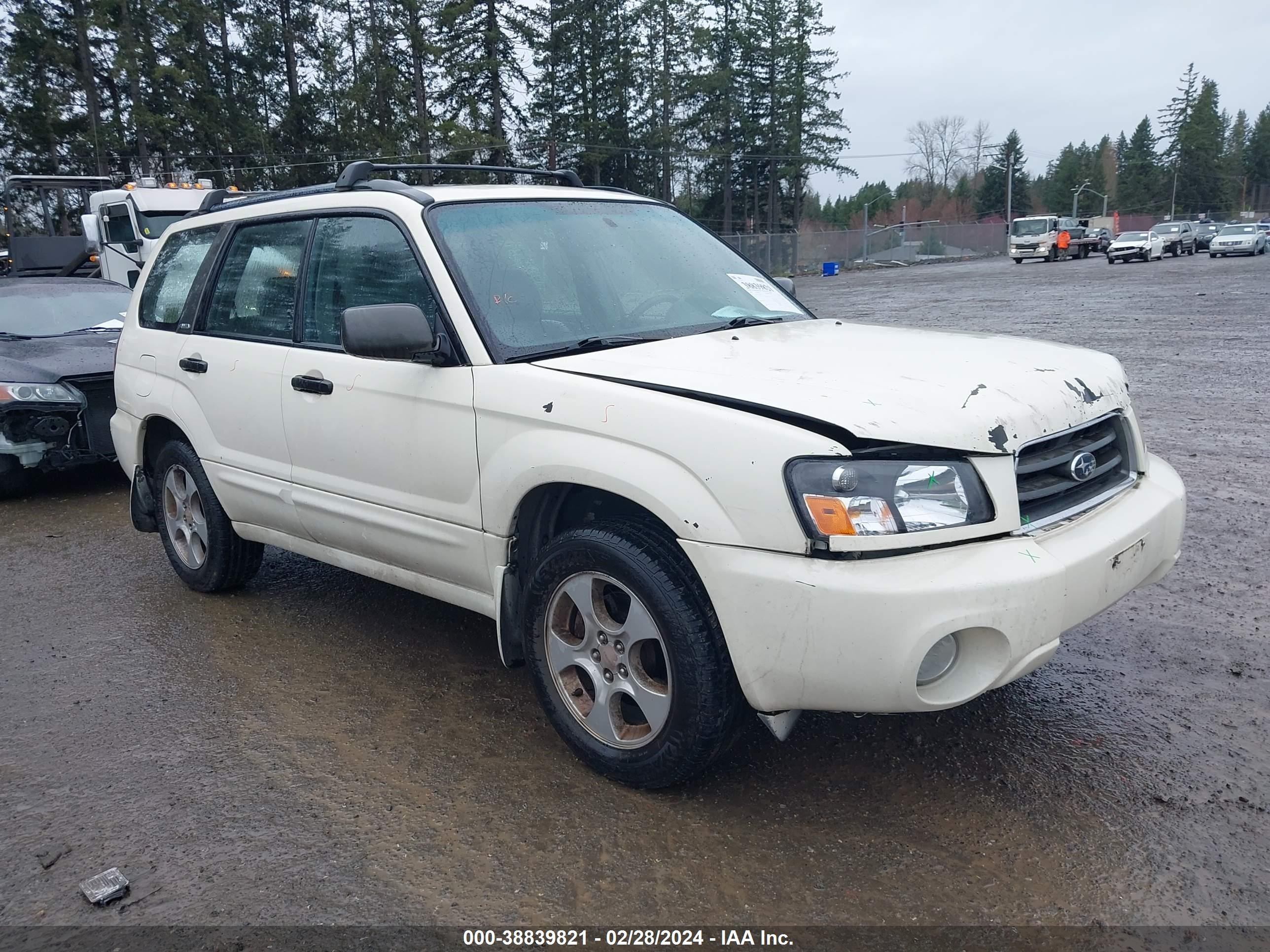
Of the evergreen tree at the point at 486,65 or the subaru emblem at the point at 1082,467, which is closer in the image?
the subaru emblem at the point at 1082,467

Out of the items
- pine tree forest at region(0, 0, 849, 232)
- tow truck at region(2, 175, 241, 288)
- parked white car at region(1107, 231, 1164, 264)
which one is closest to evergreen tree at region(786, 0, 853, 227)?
pine tree forest at region(0, 0, 849, 232)

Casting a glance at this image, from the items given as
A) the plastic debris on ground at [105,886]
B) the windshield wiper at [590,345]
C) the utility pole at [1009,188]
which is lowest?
the plastic debris on ground at [105,886]

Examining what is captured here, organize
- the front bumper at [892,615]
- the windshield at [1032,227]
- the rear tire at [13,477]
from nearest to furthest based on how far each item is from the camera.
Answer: the front bumper at [892,615]
the rear tire at [13,477]
the windshield at [1032,227]

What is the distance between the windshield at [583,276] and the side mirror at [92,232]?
1445 cm

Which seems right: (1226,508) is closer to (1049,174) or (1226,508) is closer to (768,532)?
(768,532)

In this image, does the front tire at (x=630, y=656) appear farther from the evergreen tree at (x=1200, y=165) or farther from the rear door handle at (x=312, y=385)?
the evergreen tree at (x=1200, y=165)

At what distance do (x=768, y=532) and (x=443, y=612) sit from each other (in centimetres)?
252

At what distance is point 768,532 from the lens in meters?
2.60

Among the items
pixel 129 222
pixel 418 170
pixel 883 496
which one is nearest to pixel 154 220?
pixel 129 222

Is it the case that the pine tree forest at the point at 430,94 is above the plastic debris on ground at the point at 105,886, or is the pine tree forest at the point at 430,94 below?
above

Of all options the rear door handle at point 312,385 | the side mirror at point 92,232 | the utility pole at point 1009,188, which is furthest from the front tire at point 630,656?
the utility pole at point 1009,188

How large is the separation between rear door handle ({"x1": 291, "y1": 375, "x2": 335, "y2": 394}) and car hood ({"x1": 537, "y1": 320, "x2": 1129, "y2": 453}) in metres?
1.05

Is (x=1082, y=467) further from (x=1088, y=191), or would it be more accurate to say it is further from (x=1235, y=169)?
(x=1235, y=169)

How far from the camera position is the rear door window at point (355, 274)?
370 cm
